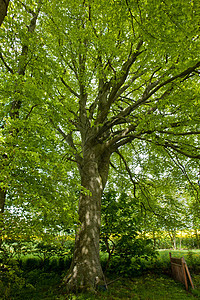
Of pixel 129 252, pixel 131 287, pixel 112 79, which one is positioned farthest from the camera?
pixel 129 252

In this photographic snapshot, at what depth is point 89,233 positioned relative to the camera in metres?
5.60

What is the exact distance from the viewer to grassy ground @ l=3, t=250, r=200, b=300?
490 cm

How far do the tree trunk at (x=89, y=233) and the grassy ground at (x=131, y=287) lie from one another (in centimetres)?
37

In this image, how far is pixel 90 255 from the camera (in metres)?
5.32

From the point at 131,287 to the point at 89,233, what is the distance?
2.46m

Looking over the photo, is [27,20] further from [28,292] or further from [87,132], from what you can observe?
[28,292]

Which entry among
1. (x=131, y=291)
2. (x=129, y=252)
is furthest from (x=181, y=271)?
(x=131, y=291)

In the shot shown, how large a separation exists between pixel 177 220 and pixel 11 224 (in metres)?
6.67

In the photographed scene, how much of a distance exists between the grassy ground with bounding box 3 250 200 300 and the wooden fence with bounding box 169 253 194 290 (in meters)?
0.21

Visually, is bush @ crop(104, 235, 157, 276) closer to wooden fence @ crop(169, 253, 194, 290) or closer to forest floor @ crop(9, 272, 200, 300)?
forest floor @ crop(9, 272, 200, 300)

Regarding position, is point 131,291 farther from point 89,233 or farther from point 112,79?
point 112,79

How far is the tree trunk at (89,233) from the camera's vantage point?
16.3 feet

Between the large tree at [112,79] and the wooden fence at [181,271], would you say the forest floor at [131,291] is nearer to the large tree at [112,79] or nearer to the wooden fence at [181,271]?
the wooden fence at [181,271]

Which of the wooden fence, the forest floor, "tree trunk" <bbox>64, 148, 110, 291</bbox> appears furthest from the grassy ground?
"tree trunk" <bbox>64, 148, 110, 291</bbox>
